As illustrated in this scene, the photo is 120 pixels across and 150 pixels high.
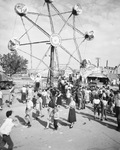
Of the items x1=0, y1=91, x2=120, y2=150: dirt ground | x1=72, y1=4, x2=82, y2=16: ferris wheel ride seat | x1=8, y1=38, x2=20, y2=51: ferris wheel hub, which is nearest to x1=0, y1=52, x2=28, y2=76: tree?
x1=8, y1=38, x2=20, y2=51: ferris wheel hub

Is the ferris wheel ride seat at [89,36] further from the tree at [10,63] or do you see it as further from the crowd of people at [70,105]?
the tree at [10,63]

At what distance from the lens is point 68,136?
5.55 meters

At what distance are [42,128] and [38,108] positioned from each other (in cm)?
160

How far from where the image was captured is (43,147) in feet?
15.3

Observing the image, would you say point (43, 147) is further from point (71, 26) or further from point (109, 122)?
point (71, 26)

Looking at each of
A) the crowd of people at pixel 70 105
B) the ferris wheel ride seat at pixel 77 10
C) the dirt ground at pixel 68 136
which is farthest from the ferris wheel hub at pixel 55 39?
the dirt ground at pixel 68 136

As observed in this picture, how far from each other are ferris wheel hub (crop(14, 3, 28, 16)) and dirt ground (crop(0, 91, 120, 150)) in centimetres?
1099

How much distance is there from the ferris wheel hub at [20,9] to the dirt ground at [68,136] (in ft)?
36.0

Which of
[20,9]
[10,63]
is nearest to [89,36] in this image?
[20,9]

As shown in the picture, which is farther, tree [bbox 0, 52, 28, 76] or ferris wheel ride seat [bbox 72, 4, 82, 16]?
tree [bbox 0, 52, 28, 76]

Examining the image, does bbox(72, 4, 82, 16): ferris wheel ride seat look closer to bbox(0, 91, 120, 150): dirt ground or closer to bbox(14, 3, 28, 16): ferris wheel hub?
bbox(14, 3, 28, 16): ferris wheel hub

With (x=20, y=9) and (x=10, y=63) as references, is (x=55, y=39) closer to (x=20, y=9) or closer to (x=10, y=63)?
(x=20, y=9)

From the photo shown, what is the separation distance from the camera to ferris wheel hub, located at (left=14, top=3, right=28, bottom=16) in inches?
483

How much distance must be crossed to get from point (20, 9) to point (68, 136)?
12859mm
